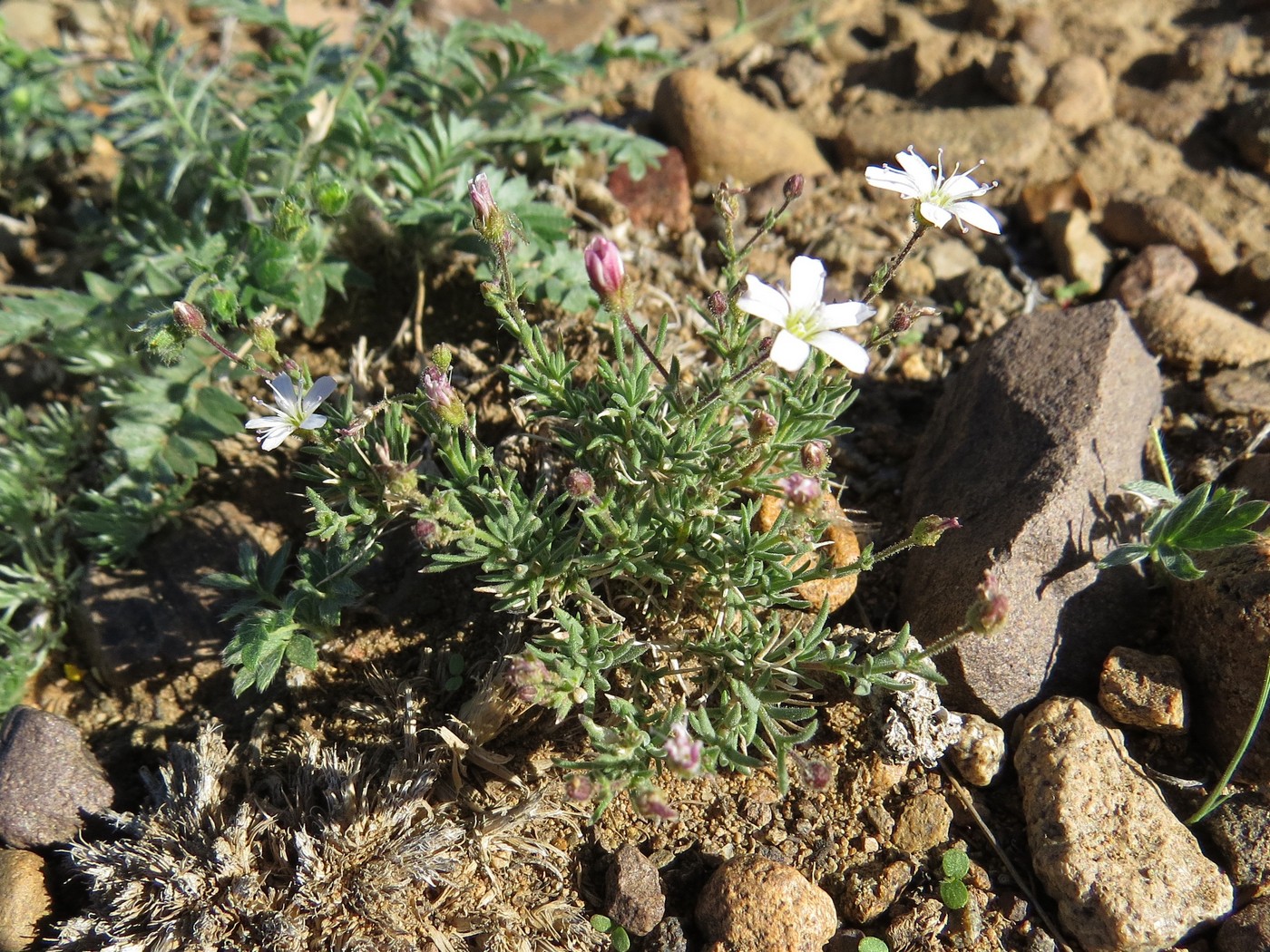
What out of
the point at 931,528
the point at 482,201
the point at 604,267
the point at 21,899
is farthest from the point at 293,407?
the point at 931,528

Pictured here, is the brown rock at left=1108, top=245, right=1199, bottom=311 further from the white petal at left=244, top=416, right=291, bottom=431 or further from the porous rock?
the white petal at left=244, top=416, right=291, bottom=431

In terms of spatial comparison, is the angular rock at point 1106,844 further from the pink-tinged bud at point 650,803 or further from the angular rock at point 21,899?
the angular rock at point 21,899

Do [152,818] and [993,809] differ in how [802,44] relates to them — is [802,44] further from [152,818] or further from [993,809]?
[152,818]

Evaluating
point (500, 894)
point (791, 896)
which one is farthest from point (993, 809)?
point (500, 894)

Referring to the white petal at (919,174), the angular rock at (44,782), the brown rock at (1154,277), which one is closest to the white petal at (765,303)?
the white petal at (919,174)

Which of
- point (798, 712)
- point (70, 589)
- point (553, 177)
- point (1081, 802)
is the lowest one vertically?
point (70, 589)

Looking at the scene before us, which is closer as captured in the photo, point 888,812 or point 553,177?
point 888,812
